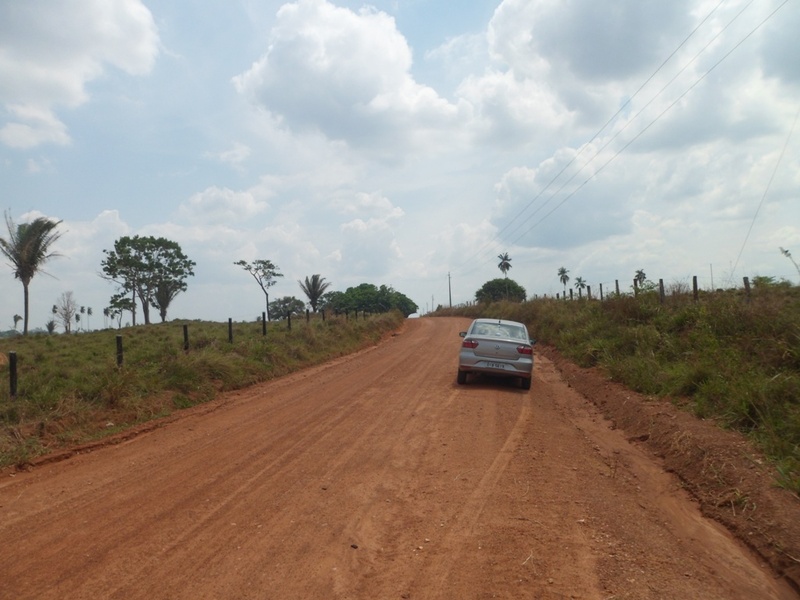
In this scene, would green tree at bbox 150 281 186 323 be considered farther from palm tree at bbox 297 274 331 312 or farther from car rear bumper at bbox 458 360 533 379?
car rear bumper at bbox 458 360 533 379

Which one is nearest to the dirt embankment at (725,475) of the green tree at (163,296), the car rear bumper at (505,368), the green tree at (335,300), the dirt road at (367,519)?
the dirt road at (367,519)

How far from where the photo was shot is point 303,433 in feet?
29.3

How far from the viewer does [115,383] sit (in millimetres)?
11109

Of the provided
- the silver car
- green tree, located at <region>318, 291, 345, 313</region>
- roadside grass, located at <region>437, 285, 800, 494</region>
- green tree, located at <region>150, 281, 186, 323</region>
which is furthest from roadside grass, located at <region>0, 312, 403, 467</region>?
green tree, located at <region>318, 291, 345, 313</region>

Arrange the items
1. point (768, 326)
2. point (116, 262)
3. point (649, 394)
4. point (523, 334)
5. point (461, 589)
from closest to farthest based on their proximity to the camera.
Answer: point (461, 589)
point (768, 326)
point (649, 394)
point (523, 334)
point (116, 262)

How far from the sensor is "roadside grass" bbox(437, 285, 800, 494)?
772cm

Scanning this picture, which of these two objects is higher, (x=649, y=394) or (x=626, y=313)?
(x=626, y=313)

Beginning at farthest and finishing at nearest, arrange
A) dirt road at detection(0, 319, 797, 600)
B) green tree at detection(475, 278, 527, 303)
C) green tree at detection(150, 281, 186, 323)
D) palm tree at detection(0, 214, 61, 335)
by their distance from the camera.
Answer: green tree at detection(475, 278, 527, 303) < green tree at detection(150, 281, 186, 323) < palm tree at detection(0, 214, 61, 335) < dirt road at detection(0, 319, 797, 600)

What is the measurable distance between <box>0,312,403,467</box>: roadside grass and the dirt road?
1194mm

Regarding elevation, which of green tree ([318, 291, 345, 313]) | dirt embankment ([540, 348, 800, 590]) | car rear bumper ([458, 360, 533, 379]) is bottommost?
dirt embankment ([540, 348, 800, 590])

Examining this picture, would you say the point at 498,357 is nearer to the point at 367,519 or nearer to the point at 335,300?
the point at 367,519

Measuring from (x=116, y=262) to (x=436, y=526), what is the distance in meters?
54.1

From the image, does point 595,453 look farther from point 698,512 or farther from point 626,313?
point 626,313

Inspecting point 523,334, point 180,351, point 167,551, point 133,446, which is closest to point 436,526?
point 167,551
